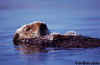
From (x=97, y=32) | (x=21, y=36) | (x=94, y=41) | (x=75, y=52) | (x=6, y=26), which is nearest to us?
(x=75, y=52)

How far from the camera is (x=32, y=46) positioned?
714 inches

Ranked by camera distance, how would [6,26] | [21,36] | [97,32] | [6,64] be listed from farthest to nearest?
[6,26] → [97,32] → [21,36] → [6,64]

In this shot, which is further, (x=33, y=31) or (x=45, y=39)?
(x=33, y=31)

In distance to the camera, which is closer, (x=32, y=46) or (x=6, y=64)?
(x=6, y=64)

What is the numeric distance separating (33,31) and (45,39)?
83 centimetres

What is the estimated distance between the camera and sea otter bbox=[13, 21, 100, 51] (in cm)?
1753

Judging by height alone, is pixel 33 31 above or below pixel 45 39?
above

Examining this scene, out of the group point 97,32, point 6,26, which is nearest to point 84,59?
point 97,32

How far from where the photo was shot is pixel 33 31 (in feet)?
62.6

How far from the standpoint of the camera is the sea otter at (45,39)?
17531mm

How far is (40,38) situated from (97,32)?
4321 mm

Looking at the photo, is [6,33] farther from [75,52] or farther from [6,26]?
[75,52]

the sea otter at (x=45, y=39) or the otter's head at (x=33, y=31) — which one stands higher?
the otter's head at (x=33, y=31)

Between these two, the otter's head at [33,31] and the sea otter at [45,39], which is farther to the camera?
the otter's head at [33,31]
